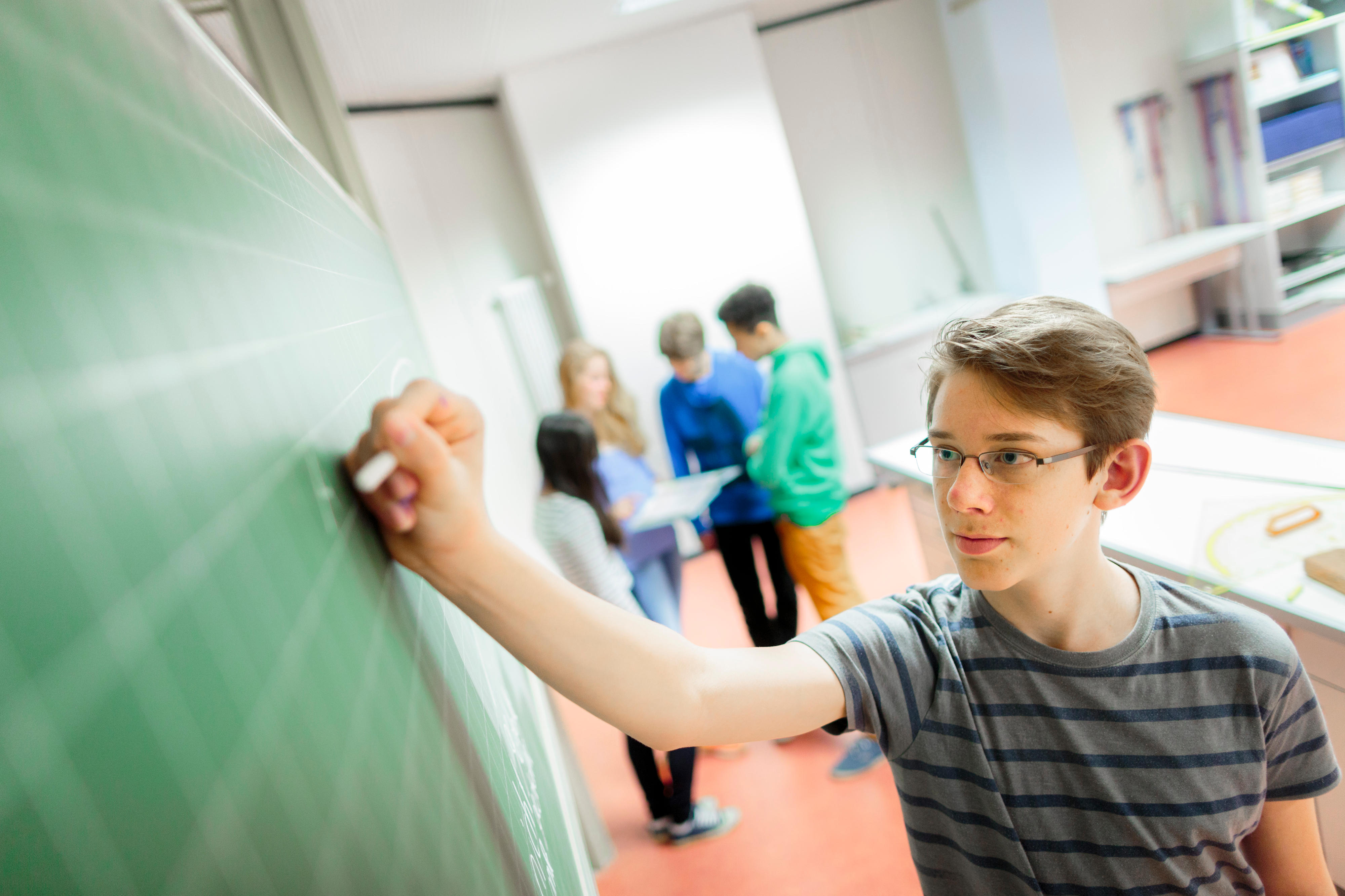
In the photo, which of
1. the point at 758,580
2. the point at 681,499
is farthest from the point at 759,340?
the point at 758,580

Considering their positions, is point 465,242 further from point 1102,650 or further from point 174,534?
point 174,534

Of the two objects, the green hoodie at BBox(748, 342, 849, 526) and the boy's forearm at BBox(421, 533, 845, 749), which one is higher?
the boy's forearm at BBox(421, 533, 845, 749)

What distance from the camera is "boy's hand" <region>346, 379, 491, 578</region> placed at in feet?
1.55

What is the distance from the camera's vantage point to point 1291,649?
89cm

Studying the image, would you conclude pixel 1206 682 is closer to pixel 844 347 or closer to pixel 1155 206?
pixel 844 347

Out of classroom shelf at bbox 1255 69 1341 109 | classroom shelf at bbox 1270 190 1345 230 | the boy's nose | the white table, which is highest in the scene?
classroom shelf at bbox 1255 69 1341 109

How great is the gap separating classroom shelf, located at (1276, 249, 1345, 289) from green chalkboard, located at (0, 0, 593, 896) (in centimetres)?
525

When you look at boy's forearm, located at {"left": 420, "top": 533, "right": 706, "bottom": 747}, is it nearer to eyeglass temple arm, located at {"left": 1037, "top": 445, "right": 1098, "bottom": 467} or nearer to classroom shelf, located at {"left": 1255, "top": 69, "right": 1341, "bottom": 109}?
eyeglass temple arm, located at {"left": 1037, "top": 445, "right": 1098, "bottom": 467}

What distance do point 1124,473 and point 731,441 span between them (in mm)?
2105

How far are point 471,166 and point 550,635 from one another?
4571 millimetres

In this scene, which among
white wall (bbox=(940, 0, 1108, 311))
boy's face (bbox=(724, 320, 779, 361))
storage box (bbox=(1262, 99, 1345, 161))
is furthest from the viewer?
white wall (bbox=(940, 0, 1108, 311))

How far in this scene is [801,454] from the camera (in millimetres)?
2660

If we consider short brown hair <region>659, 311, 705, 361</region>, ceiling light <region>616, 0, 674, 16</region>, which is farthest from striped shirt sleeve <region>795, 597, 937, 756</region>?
ceiling light <region>616, 0, 674, 16</region>

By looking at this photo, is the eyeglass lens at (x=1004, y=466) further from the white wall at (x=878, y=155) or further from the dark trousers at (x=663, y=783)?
the white wall at (x=878, y=155)
